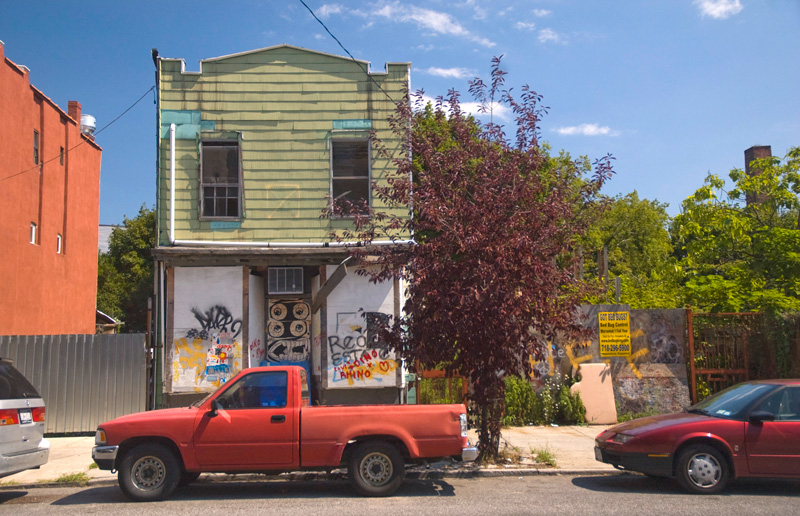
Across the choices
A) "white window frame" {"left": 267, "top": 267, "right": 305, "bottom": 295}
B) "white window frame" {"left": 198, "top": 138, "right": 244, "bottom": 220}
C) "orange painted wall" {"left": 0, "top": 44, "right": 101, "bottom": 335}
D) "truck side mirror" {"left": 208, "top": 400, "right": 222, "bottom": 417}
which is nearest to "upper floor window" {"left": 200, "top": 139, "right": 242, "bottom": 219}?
"white window frame" {"left": 198, "top": 138, "right": 244, "bottom": 220}

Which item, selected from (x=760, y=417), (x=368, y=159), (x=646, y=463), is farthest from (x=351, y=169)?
(x=760, y=417)

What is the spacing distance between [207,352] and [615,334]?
8205 mm

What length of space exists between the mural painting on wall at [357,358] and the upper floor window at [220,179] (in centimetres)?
323

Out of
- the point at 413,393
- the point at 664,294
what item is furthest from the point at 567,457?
the point at 664,294

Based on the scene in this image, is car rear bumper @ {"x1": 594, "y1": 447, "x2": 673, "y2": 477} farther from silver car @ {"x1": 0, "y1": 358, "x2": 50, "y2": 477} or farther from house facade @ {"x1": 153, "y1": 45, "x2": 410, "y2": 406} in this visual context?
silver car @ {"x1": 0, "y1": 358, "x2": 50, "y2": 477}

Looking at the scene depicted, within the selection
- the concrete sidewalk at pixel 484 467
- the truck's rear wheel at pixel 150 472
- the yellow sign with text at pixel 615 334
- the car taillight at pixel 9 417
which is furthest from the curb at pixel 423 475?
the yellow sign with text at pixel 615 334

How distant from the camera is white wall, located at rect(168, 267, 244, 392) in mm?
12898

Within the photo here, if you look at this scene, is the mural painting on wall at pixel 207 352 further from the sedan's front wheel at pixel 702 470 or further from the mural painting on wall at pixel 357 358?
the sedan's front wheel at pixel 702 470

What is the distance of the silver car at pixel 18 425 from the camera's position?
776 cm

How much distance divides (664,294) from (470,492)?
443 inches

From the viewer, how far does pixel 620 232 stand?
3722 centimetres

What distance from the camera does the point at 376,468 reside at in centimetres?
787

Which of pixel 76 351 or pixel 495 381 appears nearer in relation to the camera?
pixel 495 381

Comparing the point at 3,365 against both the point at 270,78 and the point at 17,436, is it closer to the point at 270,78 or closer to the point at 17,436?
the point at 17,436
